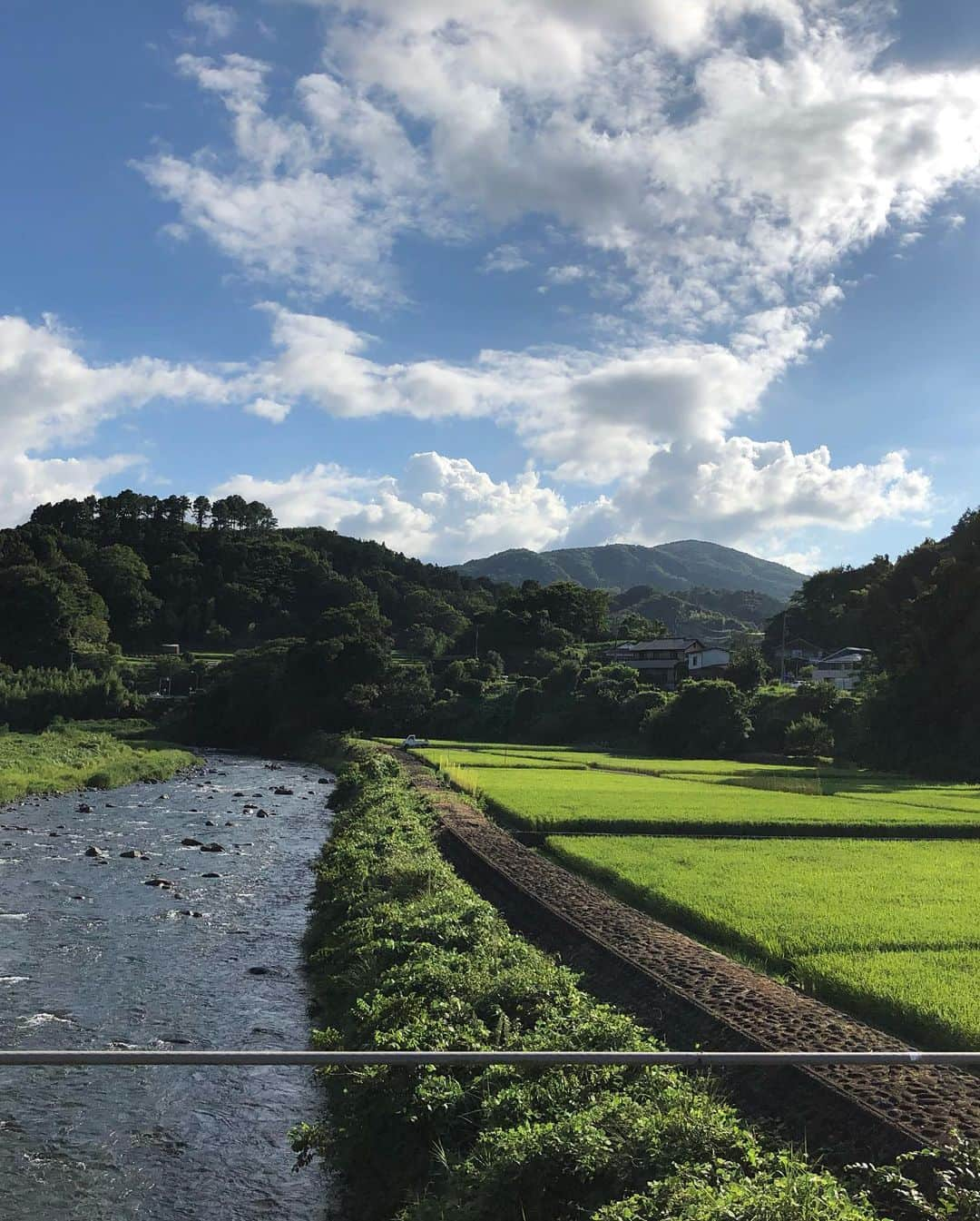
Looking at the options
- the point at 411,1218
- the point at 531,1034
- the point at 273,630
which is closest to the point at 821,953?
the point at 531,1034

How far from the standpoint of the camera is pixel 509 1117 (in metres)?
7.40

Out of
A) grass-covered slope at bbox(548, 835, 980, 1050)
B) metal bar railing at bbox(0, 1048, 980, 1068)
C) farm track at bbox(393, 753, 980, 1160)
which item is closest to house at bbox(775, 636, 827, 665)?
grass-covered slope at bbox(548, 835, 980, 1050)

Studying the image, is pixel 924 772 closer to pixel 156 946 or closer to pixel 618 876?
pixel 618 876

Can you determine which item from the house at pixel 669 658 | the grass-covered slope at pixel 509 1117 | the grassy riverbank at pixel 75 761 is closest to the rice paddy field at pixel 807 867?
the grass-covered slope at pixel 509 1117

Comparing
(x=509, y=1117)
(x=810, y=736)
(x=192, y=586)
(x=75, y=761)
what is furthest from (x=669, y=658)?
(x=509, y=1117)

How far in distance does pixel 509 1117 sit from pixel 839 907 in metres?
8.56

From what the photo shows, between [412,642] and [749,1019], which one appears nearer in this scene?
[749,1019]

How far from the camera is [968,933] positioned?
12414 millimetres

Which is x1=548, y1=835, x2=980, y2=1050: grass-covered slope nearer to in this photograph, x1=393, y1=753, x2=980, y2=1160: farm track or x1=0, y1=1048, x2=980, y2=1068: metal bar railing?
x1=393, y1=753, x2=980, y2=1160: farm track

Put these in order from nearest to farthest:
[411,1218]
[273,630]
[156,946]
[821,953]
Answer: [411,1218] → [821,953] → [156,946] → [273,630]

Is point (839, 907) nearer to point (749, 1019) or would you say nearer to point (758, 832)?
point (749, 1019)

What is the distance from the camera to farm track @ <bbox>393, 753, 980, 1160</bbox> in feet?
23.4

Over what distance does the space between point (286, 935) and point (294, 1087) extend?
6.49 metres

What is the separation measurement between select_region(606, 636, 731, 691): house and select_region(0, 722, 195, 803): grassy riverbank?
4797cm
